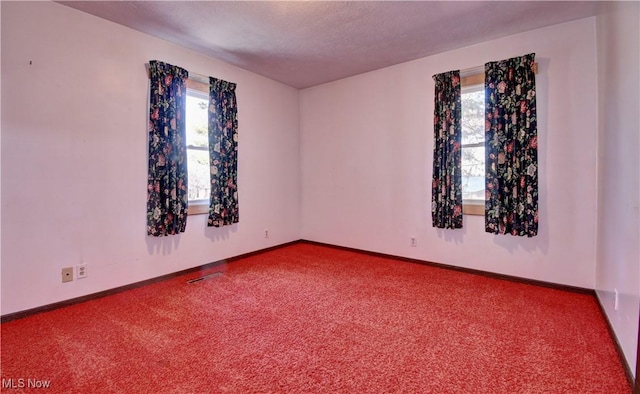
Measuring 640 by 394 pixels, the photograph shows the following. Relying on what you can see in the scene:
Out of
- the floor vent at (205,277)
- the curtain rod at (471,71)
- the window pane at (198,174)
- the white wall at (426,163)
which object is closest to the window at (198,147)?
the window pane at (198,174)

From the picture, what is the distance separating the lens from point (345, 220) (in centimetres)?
447

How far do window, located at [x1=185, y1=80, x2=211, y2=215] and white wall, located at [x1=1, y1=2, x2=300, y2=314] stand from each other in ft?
0.68

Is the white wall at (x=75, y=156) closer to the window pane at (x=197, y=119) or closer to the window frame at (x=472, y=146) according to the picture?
the window pane at (x=197, y=119)

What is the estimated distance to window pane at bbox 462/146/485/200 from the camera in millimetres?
3305

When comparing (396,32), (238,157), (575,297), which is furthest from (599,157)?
(238,157)

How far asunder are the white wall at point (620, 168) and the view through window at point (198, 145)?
12.1 ft

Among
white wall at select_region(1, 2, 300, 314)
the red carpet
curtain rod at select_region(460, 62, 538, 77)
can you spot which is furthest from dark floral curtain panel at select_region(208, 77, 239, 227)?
curtain rod at select_region(460, 62, 538, 77)

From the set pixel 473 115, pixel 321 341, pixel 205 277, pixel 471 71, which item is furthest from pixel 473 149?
pixel 205 277

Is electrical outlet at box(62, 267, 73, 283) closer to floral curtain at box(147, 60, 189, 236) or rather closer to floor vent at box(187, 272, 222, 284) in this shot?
floral curtain at box(147, 60, 189, 236)

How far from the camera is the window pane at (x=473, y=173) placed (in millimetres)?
3305

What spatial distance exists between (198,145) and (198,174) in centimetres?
35

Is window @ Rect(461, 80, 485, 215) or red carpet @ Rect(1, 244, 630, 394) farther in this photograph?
window @ Rect(461, 80, 485, 215)

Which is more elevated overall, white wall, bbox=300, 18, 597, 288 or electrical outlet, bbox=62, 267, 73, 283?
white wall, bbox=300, 18, 597, 288

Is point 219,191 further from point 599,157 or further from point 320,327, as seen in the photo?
point 599,157
